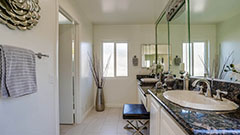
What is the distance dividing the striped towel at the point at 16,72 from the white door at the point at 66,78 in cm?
144

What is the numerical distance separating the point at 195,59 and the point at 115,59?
2431 mm

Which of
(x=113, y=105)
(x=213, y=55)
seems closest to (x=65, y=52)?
(x=113, y=105)

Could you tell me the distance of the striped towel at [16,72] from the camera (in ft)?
2.92

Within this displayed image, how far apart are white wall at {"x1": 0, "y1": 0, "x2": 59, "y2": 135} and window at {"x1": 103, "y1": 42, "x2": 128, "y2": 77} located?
210 centimetres

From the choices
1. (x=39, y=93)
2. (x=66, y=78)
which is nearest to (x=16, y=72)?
(x=39, y=93)

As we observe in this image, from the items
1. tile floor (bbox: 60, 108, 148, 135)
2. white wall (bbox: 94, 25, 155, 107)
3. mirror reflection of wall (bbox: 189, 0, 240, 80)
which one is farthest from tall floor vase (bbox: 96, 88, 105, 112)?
mirror reflection of wall (bbox: 189, 0, 240, 80)

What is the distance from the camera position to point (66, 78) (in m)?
2.57

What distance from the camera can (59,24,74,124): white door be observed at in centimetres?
256

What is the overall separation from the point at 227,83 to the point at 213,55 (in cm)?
35

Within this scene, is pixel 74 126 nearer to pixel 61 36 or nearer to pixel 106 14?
pixel 61 36

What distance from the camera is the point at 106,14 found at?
2.96m

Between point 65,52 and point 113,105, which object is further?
point 113,105

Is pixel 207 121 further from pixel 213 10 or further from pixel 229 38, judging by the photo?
pixel 213 10

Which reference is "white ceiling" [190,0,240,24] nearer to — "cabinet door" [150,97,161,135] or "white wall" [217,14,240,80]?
"white wall" [217,14,240,80]
